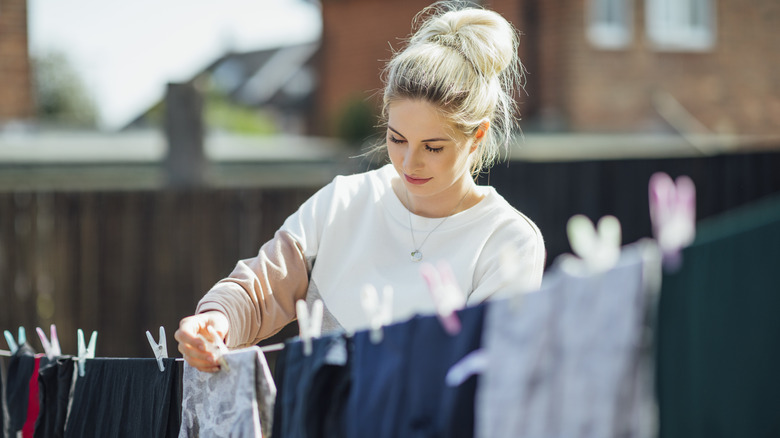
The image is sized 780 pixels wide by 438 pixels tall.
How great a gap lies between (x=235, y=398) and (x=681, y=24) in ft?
36.3

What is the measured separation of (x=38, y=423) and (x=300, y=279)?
0.67m

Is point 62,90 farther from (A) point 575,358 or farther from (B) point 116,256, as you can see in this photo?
(A) point 575,358

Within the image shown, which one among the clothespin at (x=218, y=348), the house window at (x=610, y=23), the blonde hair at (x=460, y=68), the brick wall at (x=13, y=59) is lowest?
the clothespin at (x=218, y=348)

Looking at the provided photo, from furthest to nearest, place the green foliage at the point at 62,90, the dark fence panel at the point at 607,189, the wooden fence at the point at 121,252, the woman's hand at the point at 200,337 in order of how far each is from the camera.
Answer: the green foliage at the point at 62,90 < the dark fence panel at the point at 607,189 < the wooden fence at the point at 121,252 < the woman's hand at the point at 200,337

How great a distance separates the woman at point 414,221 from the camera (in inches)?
74.0

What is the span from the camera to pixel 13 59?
718cm

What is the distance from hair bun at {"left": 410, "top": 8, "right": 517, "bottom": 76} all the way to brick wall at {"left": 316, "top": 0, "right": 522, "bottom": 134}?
10874 mm

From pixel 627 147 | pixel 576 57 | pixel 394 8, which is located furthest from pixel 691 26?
pixel 394 8

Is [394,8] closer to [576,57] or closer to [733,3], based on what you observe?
[576,57]

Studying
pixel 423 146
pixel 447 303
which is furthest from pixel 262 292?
pixel 447 303

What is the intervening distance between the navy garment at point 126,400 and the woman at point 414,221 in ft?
0.64

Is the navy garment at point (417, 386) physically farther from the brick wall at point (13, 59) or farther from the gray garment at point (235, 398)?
the brick wall at point (13, 59)

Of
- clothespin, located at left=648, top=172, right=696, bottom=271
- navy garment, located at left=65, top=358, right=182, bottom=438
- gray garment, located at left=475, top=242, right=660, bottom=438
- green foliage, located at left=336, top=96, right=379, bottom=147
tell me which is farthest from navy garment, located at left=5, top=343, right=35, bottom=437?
green foliage, located at left=336, top=96, right=379, bottom=147

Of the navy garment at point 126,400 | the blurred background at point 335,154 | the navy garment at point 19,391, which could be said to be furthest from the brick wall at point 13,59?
the navy garment at point 126,400
